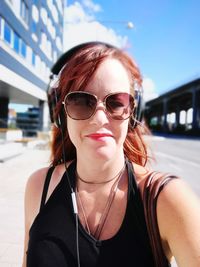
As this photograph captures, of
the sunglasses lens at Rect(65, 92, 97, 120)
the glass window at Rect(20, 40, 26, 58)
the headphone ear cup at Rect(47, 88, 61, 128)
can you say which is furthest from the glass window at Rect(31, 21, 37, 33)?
the sunglasses lens at Rect(65, 92, 97, 120)

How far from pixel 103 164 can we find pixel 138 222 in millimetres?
314

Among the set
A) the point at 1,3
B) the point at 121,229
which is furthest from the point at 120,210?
the point at 1,3

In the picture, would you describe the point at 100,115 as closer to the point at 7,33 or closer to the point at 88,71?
→ the point at 88,71

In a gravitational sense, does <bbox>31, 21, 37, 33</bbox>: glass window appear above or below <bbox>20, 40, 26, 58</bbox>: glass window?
above

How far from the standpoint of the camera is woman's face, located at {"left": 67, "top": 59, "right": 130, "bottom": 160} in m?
1.31

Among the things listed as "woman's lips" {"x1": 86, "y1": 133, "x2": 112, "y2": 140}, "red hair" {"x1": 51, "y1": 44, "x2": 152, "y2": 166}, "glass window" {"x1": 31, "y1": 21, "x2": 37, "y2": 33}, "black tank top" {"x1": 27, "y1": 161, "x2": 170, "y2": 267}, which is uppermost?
"glass window" {"x1": 31, "y1": 21, "x2": 37, "y2": 33}

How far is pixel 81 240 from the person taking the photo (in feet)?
4.03

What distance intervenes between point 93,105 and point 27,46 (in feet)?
82.2

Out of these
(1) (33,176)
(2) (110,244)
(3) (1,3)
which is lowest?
(2) (110,244)

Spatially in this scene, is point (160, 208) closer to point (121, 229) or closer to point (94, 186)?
point (121, 229)

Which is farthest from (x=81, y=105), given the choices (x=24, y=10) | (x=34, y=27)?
(x=34, y=27)

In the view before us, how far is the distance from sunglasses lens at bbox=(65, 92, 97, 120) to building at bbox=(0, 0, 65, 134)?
16435 mm

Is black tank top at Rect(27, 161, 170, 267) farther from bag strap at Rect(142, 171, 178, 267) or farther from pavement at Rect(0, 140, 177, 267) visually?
pavement at Rect(0, 140, 177, 267)

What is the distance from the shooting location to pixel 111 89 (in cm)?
133
